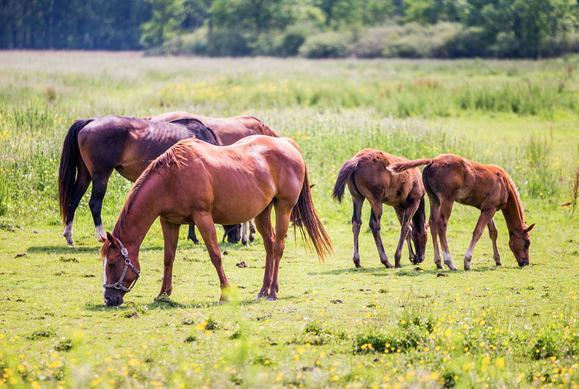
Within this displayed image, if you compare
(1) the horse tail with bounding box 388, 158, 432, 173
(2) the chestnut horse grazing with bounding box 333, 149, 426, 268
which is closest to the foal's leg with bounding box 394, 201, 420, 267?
(2) the chestnut horse grazing with bounding box 333, 149, 426, 268

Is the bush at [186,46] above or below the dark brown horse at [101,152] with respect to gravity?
below

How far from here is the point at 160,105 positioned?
2752 cm

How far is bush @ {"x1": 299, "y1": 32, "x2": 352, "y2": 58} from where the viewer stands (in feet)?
211

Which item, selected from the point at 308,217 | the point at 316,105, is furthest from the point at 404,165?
the point at 316,105

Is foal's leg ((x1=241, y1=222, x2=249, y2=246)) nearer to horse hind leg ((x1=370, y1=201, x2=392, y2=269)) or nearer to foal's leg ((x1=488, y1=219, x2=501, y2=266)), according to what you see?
horse hind leg ((x1=370, y1=201, x2=392, y2=269))

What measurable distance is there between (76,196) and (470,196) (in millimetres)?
5933

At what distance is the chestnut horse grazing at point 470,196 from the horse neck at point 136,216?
14.2 ft

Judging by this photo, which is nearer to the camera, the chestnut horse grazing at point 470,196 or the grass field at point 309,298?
the grass field at point 309,298

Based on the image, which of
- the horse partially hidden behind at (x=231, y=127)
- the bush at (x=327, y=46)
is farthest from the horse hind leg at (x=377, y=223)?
the bush at (x=327, y=46)

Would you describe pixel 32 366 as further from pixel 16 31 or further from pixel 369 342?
pixel 16 31

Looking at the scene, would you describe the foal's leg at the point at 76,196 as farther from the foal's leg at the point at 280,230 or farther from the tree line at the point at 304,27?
the tree line at the point at 304,27

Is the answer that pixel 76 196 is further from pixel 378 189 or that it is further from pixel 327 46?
pixel 327 46

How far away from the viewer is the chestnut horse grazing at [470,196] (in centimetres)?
1295

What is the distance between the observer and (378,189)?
1288 centimetres
